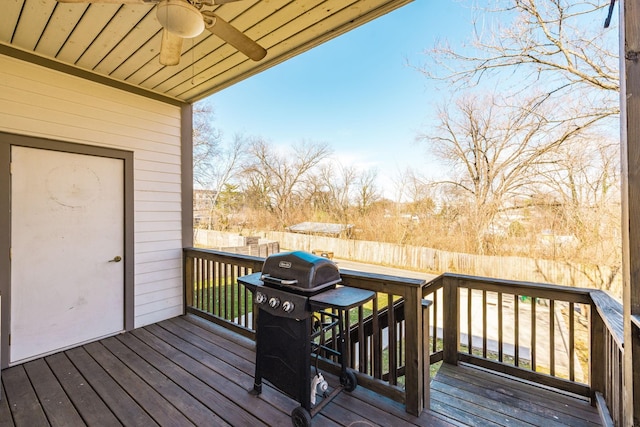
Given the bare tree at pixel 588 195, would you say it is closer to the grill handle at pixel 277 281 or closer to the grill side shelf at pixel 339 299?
the grill side shelf at pixel 339 299

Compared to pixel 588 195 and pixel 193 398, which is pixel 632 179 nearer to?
pixel 193 398

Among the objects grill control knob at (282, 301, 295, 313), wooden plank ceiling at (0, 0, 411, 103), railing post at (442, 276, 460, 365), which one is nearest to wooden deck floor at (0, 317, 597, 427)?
railing post at (442, 276, 460, 365)

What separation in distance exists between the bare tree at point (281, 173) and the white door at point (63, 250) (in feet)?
37.9

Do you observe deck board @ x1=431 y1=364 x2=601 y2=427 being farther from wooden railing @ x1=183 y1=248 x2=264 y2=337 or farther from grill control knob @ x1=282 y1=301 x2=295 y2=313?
wooden railing @ x1=183 y1=248 x2=264 y2=337

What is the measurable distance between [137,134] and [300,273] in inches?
113

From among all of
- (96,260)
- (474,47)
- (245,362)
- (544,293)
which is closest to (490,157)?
(474,47)

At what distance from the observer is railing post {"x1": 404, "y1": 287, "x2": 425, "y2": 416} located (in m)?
1.84

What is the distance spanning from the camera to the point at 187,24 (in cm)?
148

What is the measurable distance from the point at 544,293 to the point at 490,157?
8.29m

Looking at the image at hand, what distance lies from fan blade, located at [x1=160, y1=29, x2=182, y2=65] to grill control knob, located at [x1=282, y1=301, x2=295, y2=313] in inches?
73.2

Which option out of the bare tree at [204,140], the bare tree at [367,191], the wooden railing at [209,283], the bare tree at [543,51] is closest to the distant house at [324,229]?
the bare tree at [367,191]

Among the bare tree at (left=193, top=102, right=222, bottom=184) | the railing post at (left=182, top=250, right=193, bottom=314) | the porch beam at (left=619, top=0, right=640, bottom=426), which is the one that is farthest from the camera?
the bare tree at (left=193, top=102, right=222, bottom=184)

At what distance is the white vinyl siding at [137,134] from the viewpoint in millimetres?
2551

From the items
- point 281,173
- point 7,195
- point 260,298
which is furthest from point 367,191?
point 7,195
